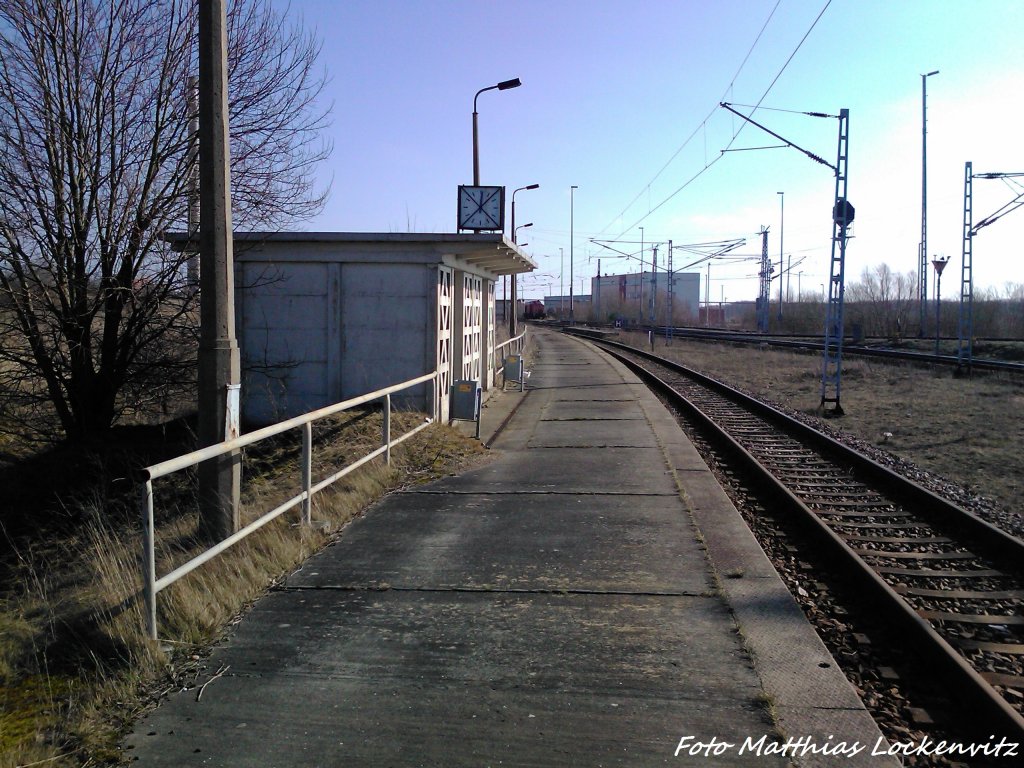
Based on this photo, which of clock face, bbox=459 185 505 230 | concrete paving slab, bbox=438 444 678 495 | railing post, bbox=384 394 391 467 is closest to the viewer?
concrete paving slab, bbox=438 444 678 495

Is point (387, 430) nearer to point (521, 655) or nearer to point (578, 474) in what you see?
point (578, 474)

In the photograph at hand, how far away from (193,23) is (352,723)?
1006 cm

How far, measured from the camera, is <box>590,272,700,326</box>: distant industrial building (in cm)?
10594

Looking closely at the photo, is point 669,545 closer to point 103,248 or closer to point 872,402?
point 103,248

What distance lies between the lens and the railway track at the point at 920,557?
15.3ft

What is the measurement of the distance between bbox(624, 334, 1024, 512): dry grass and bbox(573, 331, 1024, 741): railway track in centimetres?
134

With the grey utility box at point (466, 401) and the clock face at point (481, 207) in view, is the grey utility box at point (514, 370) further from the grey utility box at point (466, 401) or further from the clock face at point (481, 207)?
the grey utility box at point (466, 401)

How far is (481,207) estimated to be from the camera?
16.4 metres

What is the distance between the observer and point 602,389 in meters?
21.8

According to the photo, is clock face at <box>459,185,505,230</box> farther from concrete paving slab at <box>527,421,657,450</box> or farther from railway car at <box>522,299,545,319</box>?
railway car at <box>522,299,545,319</box>

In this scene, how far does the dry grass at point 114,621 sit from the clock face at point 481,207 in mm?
7744

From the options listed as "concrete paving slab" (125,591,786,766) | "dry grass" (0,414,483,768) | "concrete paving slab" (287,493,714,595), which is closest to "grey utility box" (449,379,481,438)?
"dry grass" (0,414,483,768)

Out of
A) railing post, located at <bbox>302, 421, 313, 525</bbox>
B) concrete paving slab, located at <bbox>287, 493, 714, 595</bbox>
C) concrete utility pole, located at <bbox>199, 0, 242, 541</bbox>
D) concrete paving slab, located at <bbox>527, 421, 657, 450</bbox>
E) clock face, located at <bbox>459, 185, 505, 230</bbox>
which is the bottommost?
concrete paving slab, located at <bbox>287, 493, 714, 595</bbox>

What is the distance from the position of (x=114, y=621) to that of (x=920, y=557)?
6.10 meters
